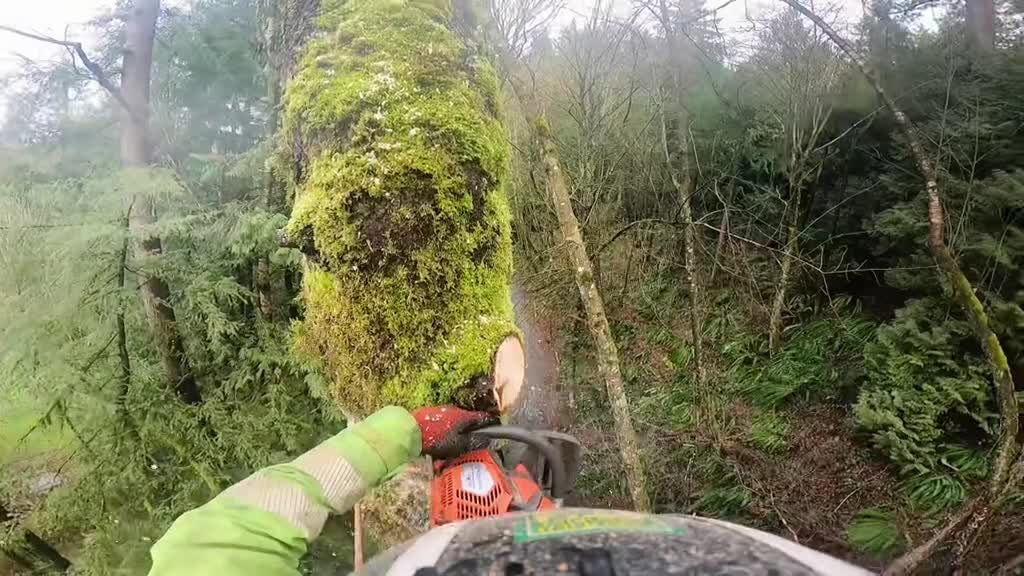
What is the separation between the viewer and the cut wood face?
184 centimetres

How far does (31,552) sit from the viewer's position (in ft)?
15.1

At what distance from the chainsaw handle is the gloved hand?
0.04 metres

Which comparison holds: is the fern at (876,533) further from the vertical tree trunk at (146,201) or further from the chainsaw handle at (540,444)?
the vertical tree trunk at (146,201)

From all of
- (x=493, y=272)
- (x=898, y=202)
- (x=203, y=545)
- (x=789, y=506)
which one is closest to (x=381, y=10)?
(x=493, y=272)

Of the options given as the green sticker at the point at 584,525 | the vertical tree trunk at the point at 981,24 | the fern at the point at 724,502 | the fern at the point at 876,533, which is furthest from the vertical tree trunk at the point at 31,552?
the vertical tree trunk at the point at 981,24

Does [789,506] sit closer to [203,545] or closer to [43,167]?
[203,545]

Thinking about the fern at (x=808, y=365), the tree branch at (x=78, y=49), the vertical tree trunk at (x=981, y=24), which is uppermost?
the vertical tree trunk at (x=981, y=24)

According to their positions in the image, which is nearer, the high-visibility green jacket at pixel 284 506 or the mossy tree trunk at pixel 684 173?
the high-visibility green jacket at pixel 284 506

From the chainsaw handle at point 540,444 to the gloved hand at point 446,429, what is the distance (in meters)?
0.04

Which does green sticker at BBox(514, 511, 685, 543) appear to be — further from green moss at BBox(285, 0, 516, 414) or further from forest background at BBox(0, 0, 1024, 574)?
forest background at BBox(0, 0, 1024, 574)

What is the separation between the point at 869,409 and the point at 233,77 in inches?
319

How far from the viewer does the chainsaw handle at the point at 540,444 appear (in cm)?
175

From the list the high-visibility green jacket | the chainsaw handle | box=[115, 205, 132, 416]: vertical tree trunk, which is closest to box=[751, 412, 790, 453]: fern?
the chainsaw handle

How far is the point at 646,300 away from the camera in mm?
8711
